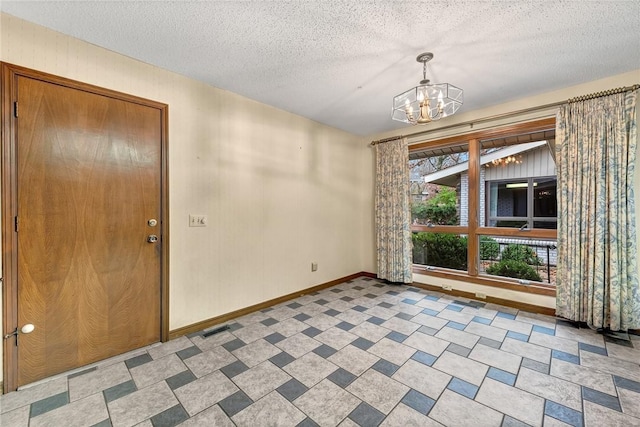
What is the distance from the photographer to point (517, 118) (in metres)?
3.12

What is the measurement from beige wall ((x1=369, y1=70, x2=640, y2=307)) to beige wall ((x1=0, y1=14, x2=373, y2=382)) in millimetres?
1435

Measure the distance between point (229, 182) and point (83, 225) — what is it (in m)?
1.28

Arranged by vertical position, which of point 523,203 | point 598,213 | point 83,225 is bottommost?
point 83,225

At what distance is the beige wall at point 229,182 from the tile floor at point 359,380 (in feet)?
2.02

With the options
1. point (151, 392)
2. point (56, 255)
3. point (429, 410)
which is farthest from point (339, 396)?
point (56, 255)

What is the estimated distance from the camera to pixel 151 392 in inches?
67.4

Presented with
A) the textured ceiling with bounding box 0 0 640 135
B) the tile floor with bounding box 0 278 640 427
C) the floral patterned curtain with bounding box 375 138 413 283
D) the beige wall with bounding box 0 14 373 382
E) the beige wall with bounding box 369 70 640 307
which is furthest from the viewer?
the floral patterned curtain with bounding box 375 138 413 283

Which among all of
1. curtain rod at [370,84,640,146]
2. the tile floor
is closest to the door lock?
the tile floor

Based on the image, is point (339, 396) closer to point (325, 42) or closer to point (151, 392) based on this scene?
point (151, 392)

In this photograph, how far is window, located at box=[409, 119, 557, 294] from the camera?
3.09 m

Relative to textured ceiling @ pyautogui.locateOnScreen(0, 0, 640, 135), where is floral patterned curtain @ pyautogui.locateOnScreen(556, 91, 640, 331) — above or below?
below

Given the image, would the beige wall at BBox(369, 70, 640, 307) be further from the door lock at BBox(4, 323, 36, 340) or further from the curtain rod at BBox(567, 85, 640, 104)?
the door lock at BBox(4, 323, 36, 340)

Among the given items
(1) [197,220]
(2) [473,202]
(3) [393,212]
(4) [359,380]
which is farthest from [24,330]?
(2) [473,202]

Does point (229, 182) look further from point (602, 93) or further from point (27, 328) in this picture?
point (602, 93)
